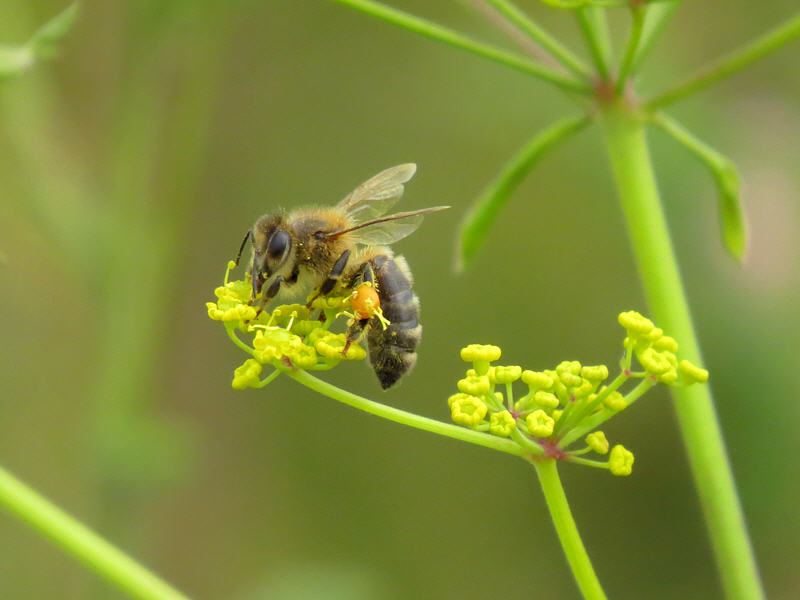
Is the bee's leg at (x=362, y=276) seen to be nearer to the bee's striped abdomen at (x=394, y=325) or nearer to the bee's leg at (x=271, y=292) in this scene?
the bee's striped abdomen at (x=394, y=325)

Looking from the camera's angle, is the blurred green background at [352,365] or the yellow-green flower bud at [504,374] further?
the blurred green background at [352,365]

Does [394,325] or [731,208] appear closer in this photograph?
[731,208]

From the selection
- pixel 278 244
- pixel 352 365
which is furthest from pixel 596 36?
pixel 352 365

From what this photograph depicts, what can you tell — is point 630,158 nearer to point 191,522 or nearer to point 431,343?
point 431,343

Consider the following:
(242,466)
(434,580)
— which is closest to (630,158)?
(434,580)

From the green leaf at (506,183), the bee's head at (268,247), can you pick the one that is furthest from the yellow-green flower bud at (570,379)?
the bee's head at (268,247)

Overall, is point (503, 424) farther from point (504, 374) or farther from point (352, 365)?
point (352, 365)
